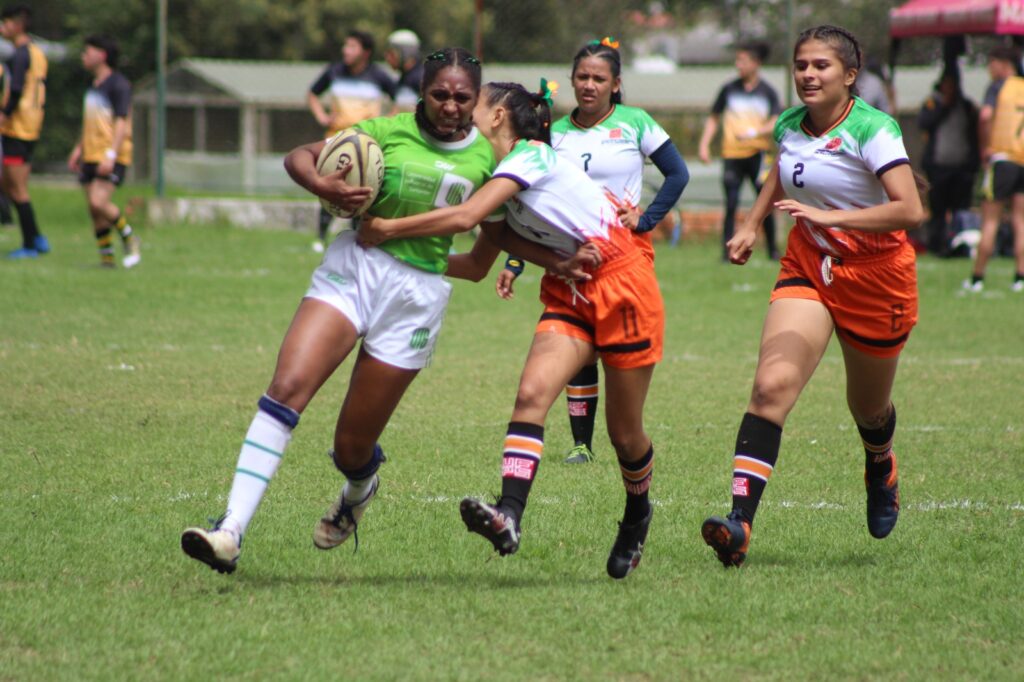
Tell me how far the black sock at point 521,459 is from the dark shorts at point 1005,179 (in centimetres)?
1069

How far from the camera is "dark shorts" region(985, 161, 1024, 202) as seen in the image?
14250mm

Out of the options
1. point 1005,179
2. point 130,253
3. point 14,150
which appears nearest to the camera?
point 1005,179

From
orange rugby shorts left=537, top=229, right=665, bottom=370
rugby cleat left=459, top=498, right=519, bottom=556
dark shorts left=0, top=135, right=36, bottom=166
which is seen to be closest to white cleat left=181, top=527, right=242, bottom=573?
rugby cleat left=459, top=498, right=519, bottom=556

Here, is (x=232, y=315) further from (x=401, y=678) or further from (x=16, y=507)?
(x=401, y=678)

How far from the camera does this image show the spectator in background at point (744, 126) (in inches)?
663

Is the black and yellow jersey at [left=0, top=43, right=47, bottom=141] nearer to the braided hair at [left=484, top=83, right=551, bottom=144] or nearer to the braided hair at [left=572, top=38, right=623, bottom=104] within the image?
the braided hair at [left=572, top=38, right=623, bottom=104]

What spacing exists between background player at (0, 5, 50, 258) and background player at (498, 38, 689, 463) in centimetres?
997

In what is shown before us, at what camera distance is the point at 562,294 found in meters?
5.21

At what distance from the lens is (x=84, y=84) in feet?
129

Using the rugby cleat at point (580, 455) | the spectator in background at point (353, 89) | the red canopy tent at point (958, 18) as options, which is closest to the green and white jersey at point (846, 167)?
the rugby cleat at point (580, 455)

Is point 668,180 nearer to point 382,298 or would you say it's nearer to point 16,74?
point 382,298

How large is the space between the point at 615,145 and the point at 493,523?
11.2 ft

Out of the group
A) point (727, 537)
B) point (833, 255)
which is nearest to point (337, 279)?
point (727, 537)

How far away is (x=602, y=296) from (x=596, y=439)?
2.80m
